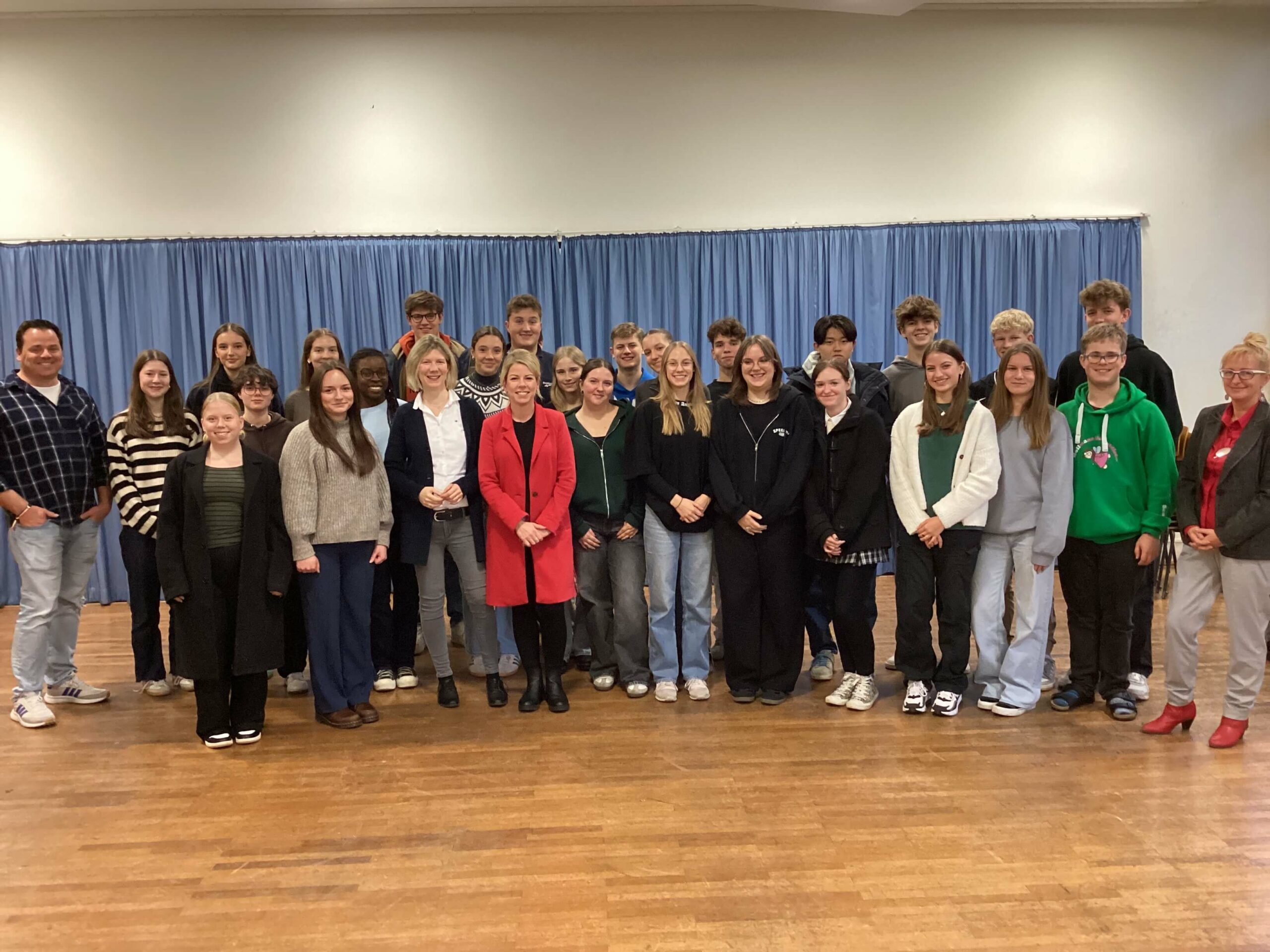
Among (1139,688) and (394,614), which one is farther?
(394,614)

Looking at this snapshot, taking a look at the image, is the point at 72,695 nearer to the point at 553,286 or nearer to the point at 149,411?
the point at 149,411

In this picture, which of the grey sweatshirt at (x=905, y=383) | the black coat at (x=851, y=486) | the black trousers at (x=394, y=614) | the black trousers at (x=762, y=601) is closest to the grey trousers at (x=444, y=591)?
the black trousers at (x=394, y=614)

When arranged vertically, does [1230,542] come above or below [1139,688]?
above

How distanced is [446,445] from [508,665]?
1261 millimetres

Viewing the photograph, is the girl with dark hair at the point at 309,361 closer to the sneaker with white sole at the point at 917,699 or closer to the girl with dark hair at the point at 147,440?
the girl with dark hair at the point at 147,440

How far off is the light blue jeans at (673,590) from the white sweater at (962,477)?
860 millimetres

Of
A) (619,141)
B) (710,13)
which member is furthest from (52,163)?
(710,13)

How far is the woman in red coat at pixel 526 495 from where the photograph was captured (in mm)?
3830

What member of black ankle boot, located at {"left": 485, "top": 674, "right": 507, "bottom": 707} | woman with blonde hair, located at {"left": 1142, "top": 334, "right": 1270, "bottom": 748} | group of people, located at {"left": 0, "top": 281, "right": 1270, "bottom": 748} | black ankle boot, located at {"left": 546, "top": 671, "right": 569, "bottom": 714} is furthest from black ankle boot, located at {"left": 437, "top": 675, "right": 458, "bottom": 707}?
woman with blonde hair, located at {"left": 1142, "top": 334, "right": 1270, "bottom": 748}

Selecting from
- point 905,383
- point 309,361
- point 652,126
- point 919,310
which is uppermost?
point 652,126

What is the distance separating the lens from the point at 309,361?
168 inches

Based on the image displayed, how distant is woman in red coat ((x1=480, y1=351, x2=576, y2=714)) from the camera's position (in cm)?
383

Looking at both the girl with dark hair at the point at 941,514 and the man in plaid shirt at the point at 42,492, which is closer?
the girl with dark hair at the point at 941,514

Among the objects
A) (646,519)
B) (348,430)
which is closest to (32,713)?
(348,430)
